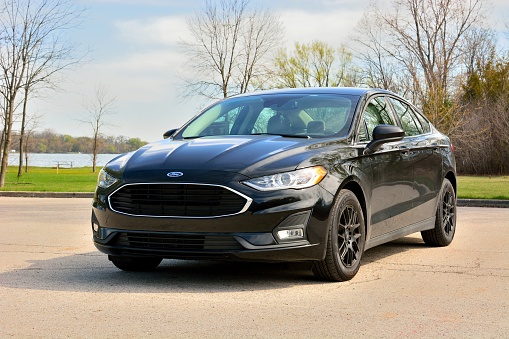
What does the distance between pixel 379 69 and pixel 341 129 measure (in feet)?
143

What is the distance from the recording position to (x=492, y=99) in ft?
176

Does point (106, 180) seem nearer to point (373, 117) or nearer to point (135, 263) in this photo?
point (135, 263)

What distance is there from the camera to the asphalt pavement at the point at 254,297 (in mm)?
4738

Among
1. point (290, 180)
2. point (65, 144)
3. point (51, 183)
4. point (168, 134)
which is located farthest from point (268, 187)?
point (65, 144)

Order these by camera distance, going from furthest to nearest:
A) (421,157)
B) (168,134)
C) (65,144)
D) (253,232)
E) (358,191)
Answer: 1. (65,144)
2. (421,157)
3. (168,134)
4. (358,191)
5. (253,232)

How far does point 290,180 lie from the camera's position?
6.06 m

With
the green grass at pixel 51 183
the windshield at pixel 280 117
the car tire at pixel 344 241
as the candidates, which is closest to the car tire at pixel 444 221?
the windshield at pixel 280 117

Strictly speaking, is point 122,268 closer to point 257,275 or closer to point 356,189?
point 257,275

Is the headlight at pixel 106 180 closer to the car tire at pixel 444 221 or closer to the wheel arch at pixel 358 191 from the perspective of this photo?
the wheel arch at pixel 358 191

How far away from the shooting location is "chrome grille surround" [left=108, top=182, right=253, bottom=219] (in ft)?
19.5

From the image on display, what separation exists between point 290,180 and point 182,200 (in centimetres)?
86

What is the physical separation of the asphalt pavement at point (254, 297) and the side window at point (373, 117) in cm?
128

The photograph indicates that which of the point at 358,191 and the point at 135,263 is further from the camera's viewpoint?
the point at 135,263

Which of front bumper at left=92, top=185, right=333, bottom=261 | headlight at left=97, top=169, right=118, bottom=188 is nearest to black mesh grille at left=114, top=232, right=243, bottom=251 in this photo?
front bumper at left=92, top=185, right=333, bottom=261
